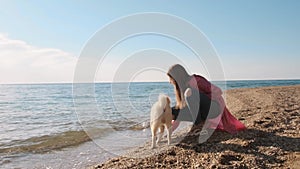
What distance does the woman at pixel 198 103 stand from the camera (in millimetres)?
4738

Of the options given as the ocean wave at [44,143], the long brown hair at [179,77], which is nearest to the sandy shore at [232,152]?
the long brown hair at [179,77]

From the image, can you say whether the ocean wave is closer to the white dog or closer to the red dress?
the white dog

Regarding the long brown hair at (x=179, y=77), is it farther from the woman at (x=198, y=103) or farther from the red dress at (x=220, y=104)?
the red dress at (x=220, y=104)

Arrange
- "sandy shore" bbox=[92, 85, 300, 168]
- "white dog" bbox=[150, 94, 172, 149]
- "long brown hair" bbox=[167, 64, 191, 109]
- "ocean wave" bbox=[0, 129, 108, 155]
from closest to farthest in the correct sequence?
"sandy shore" bbox=[92, 85, 300, 168]
"white dog" bbox=[150, 94, 172, 149]
"long brown hair" bbox=[167, 64, 191, 109]
"ocean wave" bbox=[0, 129, 108, 155]

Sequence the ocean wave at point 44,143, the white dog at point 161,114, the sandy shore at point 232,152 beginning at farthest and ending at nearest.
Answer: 1. the ocean wave at point 44,143
2. the white dog at point 161,114
3. the sandy shore at point 232,152

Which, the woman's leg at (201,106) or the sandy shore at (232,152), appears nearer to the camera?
the sandy shore at (232,152)

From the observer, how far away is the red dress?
15.6 feet

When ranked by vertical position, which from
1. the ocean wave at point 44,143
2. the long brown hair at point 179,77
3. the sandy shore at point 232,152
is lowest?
the ocean wave at point 44,143

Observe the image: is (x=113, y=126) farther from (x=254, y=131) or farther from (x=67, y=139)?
(x=254, y=131)

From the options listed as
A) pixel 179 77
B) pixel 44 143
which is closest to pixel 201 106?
pixel 179 77

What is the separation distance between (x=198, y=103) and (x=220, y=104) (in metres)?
0.42

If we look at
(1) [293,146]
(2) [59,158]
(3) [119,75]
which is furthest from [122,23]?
(1) [293,146]

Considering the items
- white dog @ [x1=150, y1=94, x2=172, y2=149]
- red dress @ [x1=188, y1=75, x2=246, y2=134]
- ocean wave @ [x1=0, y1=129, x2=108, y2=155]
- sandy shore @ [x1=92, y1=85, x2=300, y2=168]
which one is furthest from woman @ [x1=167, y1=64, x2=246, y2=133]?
ocean wave @ [x1=0, y1=129, x2=108, y2=155]

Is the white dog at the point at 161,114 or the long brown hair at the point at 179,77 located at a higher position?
the long brown hair at the point at 179,77
